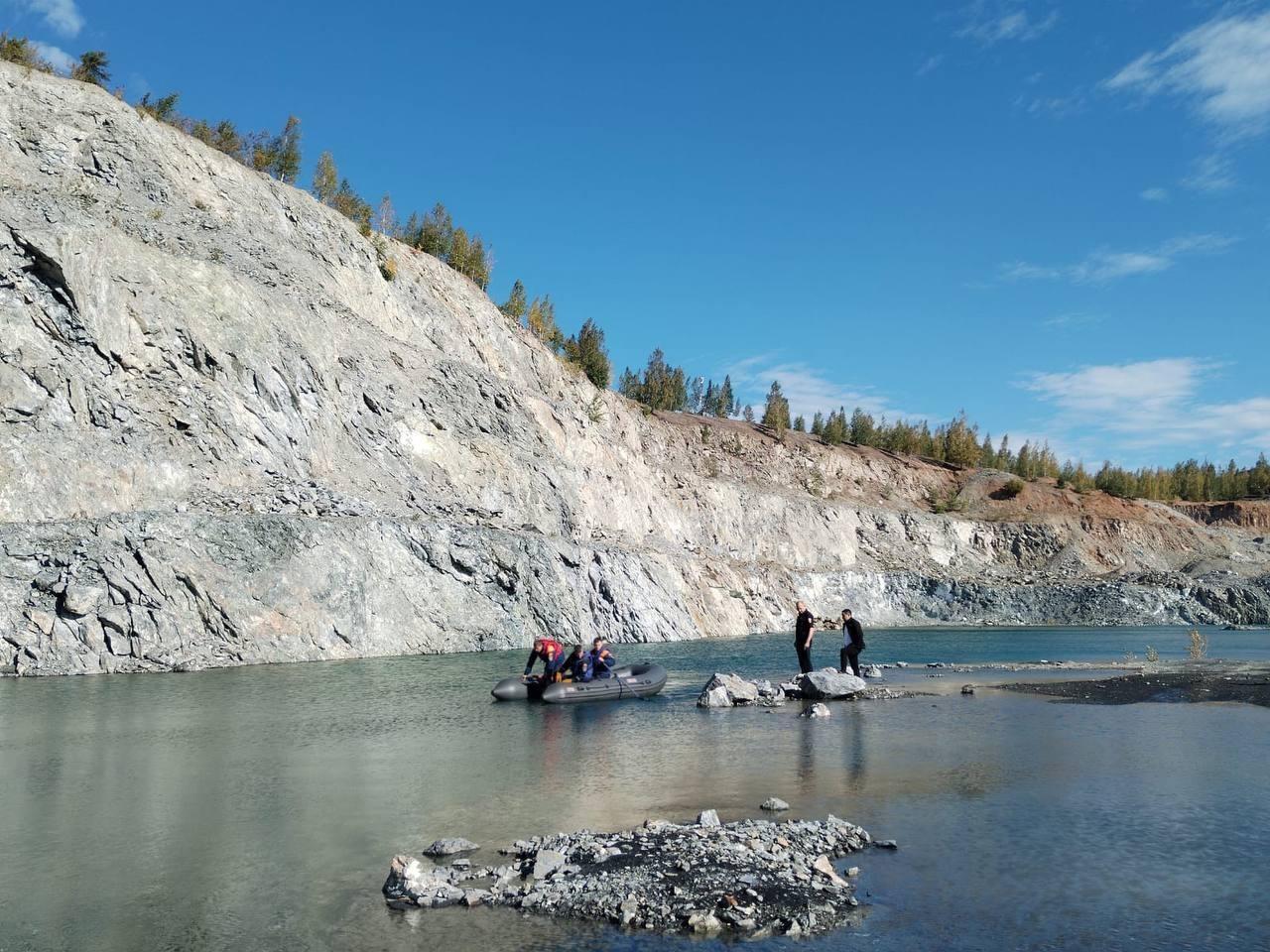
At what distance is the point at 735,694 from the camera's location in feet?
89.5

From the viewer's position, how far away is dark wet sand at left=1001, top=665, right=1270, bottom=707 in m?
26.7

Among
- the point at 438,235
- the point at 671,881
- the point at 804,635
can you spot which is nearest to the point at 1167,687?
the point at 804,635

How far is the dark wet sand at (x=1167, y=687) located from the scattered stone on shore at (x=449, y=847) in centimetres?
2066

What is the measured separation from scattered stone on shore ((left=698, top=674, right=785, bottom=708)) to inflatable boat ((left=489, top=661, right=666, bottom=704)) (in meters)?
2.74

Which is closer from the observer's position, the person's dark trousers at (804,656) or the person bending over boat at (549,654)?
the person's dark trousers at (804,656)

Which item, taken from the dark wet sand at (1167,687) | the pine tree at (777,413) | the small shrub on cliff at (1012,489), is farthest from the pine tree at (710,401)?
the dark wet sand at (1167,687)

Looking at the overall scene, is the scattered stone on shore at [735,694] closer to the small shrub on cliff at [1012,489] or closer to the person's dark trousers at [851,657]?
the person's dark trousers at [851,657]

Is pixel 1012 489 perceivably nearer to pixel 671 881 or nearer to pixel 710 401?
pixel 710 401

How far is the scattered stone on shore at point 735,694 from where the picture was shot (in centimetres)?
2691

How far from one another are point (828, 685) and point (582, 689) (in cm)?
761

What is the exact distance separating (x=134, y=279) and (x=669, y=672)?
1298 inches

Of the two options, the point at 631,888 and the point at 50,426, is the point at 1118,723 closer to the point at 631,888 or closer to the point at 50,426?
the point at 631,888

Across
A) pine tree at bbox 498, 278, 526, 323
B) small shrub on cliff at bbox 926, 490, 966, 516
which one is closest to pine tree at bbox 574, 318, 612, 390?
pine tree at bbox 498, 278, 526, 323

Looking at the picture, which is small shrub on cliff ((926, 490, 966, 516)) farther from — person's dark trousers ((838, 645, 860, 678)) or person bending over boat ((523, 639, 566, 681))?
person bending over boat ((523, 639, 566, 681))
